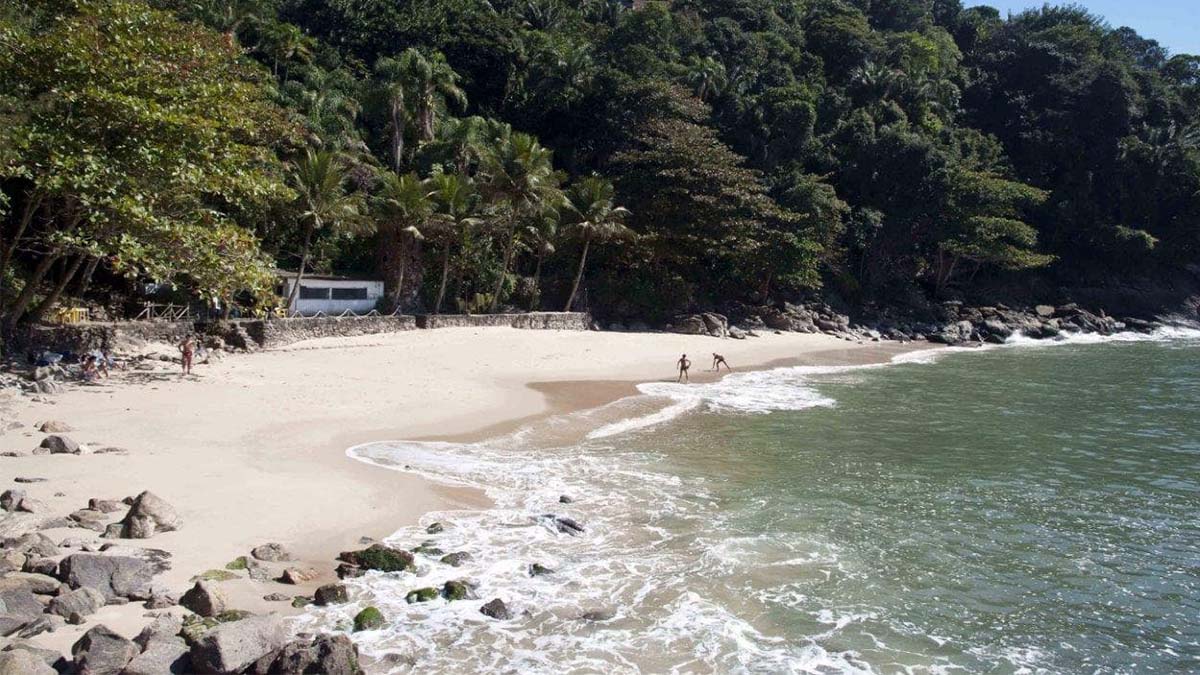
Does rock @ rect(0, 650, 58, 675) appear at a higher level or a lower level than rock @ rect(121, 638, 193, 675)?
higher

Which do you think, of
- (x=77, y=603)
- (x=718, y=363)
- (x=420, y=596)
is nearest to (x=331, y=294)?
(x=718, y=363)

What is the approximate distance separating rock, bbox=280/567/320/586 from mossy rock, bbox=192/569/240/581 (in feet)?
1.74

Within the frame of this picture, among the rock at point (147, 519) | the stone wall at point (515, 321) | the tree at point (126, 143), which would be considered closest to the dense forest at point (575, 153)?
the tree at point (126, 143)

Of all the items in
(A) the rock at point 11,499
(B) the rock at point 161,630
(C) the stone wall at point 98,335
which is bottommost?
(B) the rock at point 161,630

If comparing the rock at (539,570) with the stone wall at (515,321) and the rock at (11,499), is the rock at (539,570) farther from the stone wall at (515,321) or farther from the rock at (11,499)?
the stone wall at (515,321)

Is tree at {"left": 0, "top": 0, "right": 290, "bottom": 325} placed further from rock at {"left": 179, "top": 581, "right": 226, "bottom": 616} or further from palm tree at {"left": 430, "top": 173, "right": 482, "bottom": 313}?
palm tree at {"left": 430, "top": 173, "right": 482, "bottom": 313}

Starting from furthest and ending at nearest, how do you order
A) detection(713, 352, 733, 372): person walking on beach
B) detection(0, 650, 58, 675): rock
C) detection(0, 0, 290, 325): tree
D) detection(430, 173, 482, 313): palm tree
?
detection(430, 173, 482, 313): palm tree, detection(713, 352, 733, 372): person walking on beach, detection(0, 0, 290, 325): tree, detection(0, 650, 58, 675): rock

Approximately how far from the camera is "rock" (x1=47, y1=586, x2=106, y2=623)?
820 centimetres

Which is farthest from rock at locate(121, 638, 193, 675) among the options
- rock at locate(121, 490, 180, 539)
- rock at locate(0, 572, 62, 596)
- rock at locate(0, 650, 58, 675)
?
rock at locate(121, 490, 180, 539)

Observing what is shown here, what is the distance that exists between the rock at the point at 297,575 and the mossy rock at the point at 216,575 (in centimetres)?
53

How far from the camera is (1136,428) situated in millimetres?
23328

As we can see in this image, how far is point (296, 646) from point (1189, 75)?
95.5 meters

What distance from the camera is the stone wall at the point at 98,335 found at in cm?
2298

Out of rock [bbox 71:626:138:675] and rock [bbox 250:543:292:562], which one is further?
rock [bbox 250:543:292:562]
